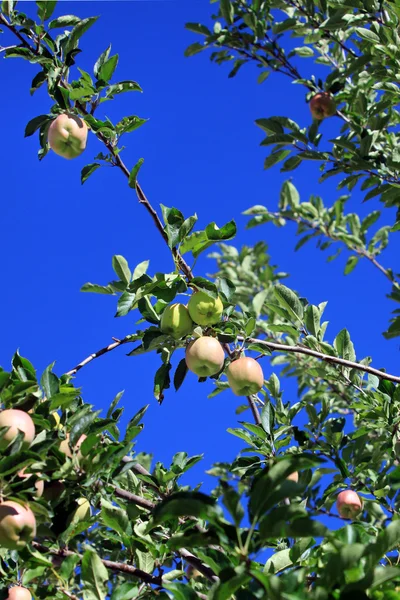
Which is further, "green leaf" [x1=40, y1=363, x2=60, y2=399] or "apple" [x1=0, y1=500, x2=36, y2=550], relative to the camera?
"green leaf" [x1=40, y1=363, x2=60, y2=399]

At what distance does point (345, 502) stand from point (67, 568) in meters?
1.39

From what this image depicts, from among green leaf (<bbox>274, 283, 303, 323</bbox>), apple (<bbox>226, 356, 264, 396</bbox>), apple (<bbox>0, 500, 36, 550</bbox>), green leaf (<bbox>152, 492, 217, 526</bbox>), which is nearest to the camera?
green leaf (<bbox>152, 492, 217, 526</bbox>)

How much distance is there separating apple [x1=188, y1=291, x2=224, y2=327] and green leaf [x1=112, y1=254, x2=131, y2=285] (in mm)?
297

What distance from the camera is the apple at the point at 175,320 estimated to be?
94.5 inches

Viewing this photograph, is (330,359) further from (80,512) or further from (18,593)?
(18,593)

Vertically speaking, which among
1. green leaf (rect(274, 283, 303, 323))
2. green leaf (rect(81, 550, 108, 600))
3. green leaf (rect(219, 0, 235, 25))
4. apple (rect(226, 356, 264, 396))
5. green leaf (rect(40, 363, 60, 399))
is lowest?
green leaf (rect(81, 550, 108, 600))

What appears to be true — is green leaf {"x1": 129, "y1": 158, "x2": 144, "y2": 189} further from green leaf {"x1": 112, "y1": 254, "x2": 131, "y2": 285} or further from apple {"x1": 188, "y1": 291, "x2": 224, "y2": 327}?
apple {"x1": 188, "y1": 291, "x2": 224, "y2": 327}

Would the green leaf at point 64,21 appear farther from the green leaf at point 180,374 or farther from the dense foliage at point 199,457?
the green leaf at point 180,374

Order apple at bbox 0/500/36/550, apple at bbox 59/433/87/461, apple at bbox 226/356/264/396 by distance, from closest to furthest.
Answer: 1. apple at bbox 0/500/36/550
2. apple at bbox 59/433/87/461
3. apple at bbox 226/356/264/396

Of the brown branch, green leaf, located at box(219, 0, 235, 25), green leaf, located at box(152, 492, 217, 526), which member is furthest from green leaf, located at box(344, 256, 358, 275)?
green leaf, located at box(152, 492, 217, 526)

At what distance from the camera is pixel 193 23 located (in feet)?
14.8

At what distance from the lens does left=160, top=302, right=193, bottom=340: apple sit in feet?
7.88

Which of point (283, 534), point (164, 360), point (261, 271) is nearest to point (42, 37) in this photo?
point (164, 360)

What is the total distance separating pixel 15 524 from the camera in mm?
1587
